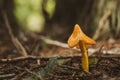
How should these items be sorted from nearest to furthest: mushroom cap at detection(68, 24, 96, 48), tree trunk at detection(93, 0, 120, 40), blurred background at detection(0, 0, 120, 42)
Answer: mushroom cap at detection(68, 24, 96, 48)
tree trunk at detection(93, 0, 120, 40)
blurred background at detection(0, 0, 120, 42)

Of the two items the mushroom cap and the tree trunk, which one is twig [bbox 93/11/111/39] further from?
the mushroom cap

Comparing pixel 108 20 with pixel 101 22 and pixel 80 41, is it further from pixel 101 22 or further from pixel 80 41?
pixel 80 41

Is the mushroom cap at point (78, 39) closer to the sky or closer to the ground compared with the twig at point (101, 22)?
closer to the ground

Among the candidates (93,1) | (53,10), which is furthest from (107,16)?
(53,10)

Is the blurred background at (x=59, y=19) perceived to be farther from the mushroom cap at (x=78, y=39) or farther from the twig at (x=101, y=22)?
the mushroom cap at (x=78, y=39)

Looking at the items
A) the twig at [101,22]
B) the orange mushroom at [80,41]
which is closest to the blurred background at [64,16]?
the twig at [101,22]

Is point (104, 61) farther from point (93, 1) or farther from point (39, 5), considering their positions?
point (39, 5)

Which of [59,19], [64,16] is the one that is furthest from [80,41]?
[59,19]

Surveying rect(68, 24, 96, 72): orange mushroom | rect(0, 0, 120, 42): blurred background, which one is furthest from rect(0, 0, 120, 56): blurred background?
rect(68, 24, 96, 72): orange mushroom
